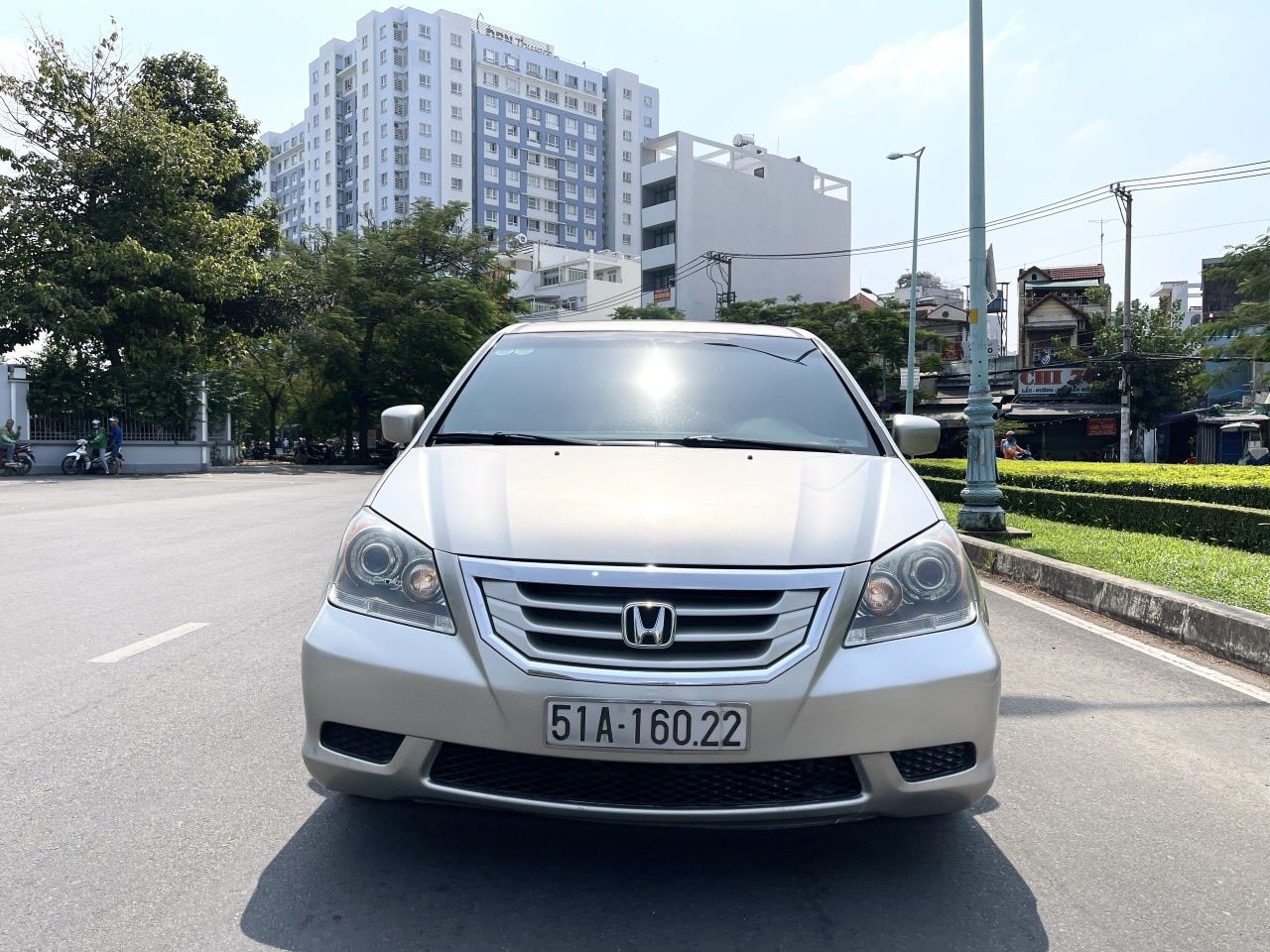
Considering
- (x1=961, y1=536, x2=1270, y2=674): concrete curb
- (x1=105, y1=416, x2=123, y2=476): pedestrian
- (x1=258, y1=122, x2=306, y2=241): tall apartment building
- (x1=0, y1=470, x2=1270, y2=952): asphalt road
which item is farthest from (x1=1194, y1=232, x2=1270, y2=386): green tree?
(x1=258, y1=122, x2=306, y2=241): tall apartment building

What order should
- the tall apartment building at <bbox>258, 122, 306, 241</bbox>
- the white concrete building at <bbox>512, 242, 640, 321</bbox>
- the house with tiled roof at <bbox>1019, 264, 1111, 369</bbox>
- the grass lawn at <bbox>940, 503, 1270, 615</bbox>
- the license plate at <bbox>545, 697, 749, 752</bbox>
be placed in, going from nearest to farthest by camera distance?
the license plate at <bbox>545, 697, 749, 752</bbox>, the grass lawn at <bbox>940, 503, 1270, 615</bbox>, the house with tiled roof at <bbox>1019, 264, 1111, 369</bbox>, the white concrete building at <bbox>512, 242, 640, 321</bbox>, the tall apartment building at <bbox>258, 122, 306, 241</bbox>

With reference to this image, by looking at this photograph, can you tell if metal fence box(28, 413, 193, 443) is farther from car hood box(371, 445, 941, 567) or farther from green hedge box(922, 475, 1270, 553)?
car hood box(371, 445, 941, 567)

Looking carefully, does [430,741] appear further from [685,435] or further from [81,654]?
[81,654]

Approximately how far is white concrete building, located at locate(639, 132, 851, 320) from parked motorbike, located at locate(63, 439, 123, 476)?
40404 mm

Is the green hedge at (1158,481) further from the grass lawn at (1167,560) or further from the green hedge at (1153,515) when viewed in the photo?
the grass lawn at (1167,560)

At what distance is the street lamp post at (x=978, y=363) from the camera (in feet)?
37.3

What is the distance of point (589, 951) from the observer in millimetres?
2303

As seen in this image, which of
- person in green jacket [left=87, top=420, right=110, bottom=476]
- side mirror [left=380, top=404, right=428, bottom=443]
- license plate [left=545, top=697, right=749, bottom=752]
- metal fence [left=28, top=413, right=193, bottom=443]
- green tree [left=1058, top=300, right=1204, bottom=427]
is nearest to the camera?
license plate [left=545, top=697, right=749, bottom=752]

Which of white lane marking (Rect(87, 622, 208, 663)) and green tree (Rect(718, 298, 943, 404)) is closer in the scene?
white lane marking (Rect(87, 622, 208, 663))

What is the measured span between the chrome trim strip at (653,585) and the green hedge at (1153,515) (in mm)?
9504

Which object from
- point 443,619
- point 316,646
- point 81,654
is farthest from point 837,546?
point 81,654

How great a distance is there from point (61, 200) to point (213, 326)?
6956 millimetres

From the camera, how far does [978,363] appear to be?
1176 centimetres

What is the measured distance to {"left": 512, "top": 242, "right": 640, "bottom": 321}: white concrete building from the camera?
2842 inches
